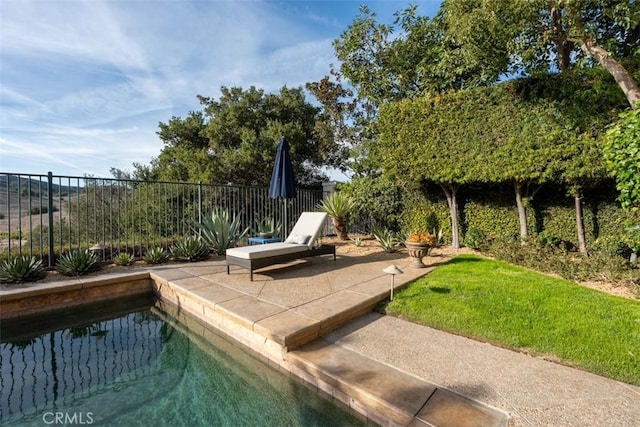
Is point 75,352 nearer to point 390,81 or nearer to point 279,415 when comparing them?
point 279,415

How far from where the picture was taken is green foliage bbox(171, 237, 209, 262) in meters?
6.77

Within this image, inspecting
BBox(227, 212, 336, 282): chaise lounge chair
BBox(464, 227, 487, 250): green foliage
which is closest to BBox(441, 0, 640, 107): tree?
BBox(464, 227, 487, 250): green foliage

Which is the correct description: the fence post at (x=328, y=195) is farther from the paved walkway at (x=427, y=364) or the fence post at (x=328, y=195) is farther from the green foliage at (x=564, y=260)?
the paved walkway at (x=427, y=364)

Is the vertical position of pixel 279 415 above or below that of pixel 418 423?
below

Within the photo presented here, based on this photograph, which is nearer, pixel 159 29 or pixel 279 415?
pixel 279 415

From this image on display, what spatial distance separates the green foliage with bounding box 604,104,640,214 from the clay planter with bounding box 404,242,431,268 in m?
3.12

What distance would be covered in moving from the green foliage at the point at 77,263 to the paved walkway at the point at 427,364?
2.30 m

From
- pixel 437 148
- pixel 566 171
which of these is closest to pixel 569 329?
pixel 566 171

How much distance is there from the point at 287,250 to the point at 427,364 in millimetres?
3354

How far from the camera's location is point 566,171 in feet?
20.3

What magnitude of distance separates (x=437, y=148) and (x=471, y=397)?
6.83m

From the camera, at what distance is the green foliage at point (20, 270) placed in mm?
4781

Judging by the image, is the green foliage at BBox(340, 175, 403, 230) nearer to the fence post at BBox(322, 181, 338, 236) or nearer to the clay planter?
the fence post at BBox(322, 181, 338, 236)

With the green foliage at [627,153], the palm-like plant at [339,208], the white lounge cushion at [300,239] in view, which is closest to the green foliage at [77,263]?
the white lounge cushion at [300,239]
